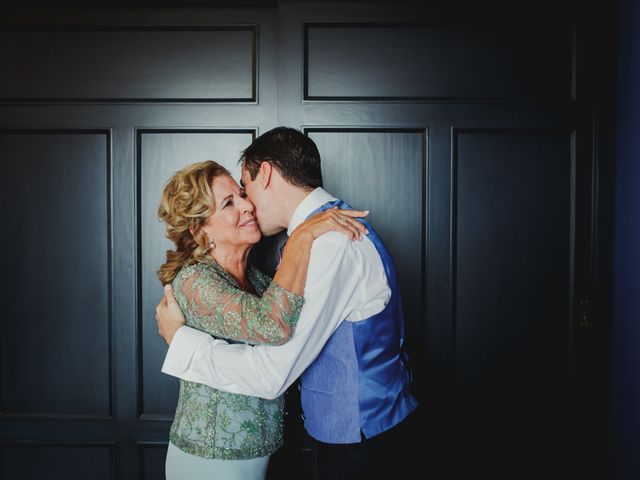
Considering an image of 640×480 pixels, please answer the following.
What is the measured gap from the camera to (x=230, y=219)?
1.71 meters

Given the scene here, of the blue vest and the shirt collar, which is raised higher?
the shirt collar

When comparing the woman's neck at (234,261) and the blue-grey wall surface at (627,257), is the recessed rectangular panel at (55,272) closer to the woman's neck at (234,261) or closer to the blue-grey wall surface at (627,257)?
the woman's neck at (234,261)

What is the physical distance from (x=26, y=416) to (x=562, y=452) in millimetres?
2197

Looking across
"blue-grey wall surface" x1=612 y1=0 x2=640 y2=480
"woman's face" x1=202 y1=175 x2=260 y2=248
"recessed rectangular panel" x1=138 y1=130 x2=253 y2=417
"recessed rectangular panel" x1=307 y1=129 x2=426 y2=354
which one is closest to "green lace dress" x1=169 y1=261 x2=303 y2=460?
"woman's face" x1=202 y1=175 x2=260 y2=248

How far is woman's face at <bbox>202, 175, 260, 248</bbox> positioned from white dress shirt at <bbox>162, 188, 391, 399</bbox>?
322 millimetres

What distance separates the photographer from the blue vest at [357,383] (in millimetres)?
1481

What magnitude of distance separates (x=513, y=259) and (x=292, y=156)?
1.09m

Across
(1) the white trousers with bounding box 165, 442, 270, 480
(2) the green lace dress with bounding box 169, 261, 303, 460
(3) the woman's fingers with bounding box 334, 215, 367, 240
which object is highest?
(3) the woman's fingers with bounding box 334, 215, 367, 240

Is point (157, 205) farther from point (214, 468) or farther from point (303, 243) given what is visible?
point (214, 468)

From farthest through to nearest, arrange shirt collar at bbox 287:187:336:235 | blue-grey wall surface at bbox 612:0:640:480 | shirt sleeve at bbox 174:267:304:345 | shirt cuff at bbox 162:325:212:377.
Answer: blue-grey wall surface at bbox 612:0:640:480, shirt collar at bbox 287:187:336:235, shirt cuff at bbox 162:325:212:377, shirt sleeve at bbox 174:267:304:345

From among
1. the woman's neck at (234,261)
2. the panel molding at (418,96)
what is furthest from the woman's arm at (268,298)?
the panel molding at (418,96)

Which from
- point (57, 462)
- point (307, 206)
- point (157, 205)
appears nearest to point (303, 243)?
point (307, 206)

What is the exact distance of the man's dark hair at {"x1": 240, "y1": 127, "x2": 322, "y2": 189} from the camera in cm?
165

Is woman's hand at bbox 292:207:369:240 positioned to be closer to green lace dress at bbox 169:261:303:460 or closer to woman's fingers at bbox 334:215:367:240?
woman's fingers at bbox 334:215:367:240
